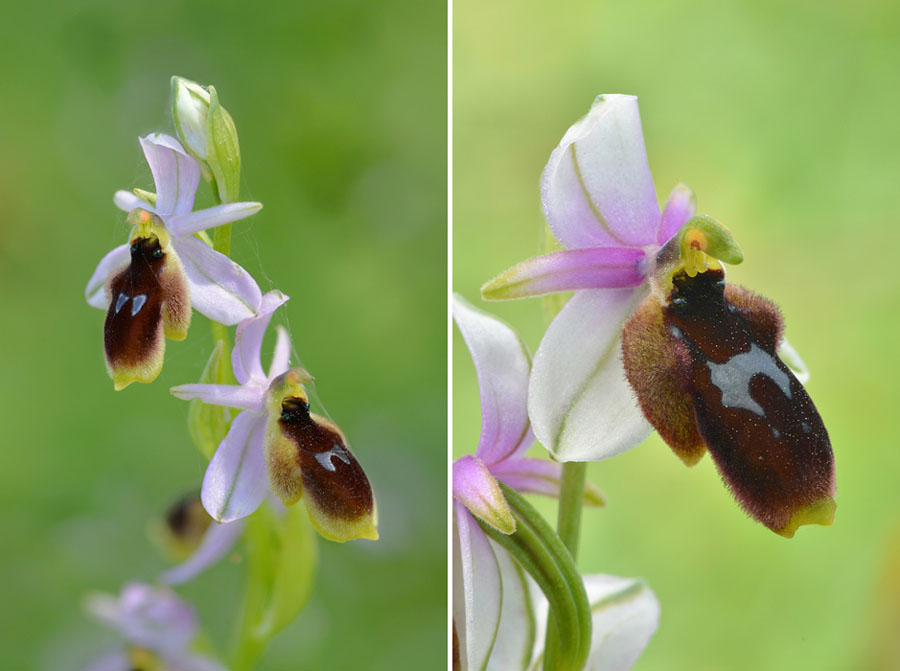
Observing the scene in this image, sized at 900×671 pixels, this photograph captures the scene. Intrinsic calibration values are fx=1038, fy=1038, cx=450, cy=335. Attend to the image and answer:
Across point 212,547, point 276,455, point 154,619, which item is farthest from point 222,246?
point 154,619

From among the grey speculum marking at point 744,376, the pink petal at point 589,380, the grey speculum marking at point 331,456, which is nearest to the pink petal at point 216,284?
the grey speculum marking at point 331,456

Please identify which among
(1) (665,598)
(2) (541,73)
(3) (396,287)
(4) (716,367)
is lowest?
(1) (665,598)

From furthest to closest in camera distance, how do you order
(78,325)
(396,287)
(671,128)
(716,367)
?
1. (396,287)
2. (78,325)
3. (671,128)
4. (716,367)

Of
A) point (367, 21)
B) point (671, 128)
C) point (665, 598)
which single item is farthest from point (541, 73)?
point (665, 598)

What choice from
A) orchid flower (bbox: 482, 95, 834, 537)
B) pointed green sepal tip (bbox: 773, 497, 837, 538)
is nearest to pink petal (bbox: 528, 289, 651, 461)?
orchid flower (bbox: 482, 95, 834, 537)

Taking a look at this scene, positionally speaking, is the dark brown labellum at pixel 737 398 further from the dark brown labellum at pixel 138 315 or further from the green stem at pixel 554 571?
the dark brown labellum at pixel 138 315

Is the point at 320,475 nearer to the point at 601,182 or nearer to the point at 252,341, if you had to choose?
the point at 252,341

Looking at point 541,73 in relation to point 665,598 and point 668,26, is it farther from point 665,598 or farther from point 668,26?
point 665,598
